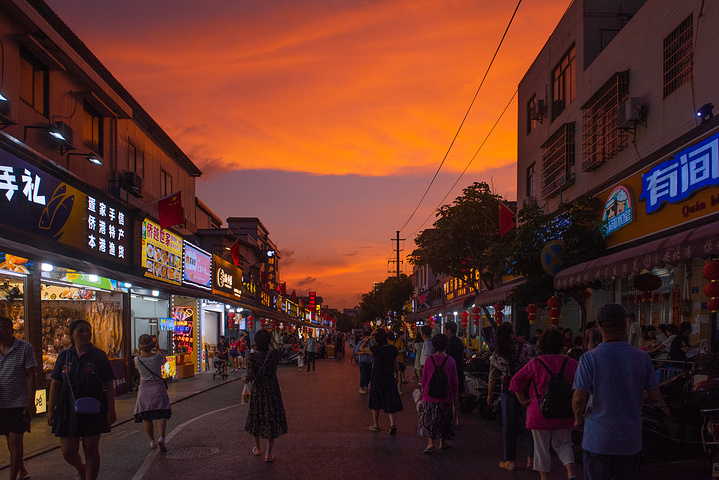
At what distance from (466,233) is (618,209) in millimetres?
9569

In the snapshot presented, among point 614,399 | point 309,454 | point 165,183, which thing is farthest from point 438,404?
point 165,183

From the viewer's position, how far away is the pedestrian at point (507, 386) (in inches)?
309

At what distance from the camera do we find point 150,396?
916cm

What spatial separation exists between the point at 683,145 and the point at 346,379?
1532cm

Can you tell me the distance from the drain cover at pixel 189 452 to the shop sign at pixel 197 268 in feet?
59.5

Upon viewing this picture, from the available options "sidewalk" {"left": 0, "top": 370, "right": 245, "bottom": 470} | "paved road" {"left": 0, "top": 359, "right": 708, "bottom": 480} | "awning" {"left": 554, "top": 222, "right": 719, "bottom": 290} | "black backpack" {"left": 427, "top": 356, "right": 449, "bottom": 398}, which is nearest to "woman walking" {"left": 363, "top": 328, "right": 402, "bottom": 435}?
"paved road" {"left": 0, "top": 359, "right": 708, "bottom": 480}

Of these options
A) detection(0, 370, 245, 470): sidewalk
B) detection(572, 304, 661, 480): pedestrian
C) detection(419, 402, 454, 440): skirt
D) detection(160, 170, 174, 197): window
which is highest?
detection(160, 170, 174, 197): window

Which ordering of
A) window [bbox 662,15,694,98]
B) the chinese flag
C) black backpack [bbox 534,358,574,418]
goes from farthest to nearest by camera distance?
the chinese flag
window [bbox 662,15,694,98]
black backpack [bbox 534,358,574,418]

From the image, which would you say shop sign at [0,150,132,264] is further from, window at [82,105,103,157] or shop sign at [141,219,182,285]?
window at [82,105,103,157]

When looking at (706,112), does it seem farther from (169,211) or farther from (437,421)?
(169,211)

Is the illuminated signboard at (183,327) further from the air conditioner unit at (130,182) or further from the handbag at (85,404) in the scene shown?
the handbag at (85,404)

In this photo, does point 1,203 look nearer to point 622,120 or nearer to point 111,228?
point 111,228

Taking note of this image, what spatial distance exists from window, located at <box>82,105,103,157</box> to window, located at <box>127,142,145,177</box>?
2554 millimetres

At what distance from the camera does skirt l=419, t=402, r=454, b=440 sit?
8742mm
